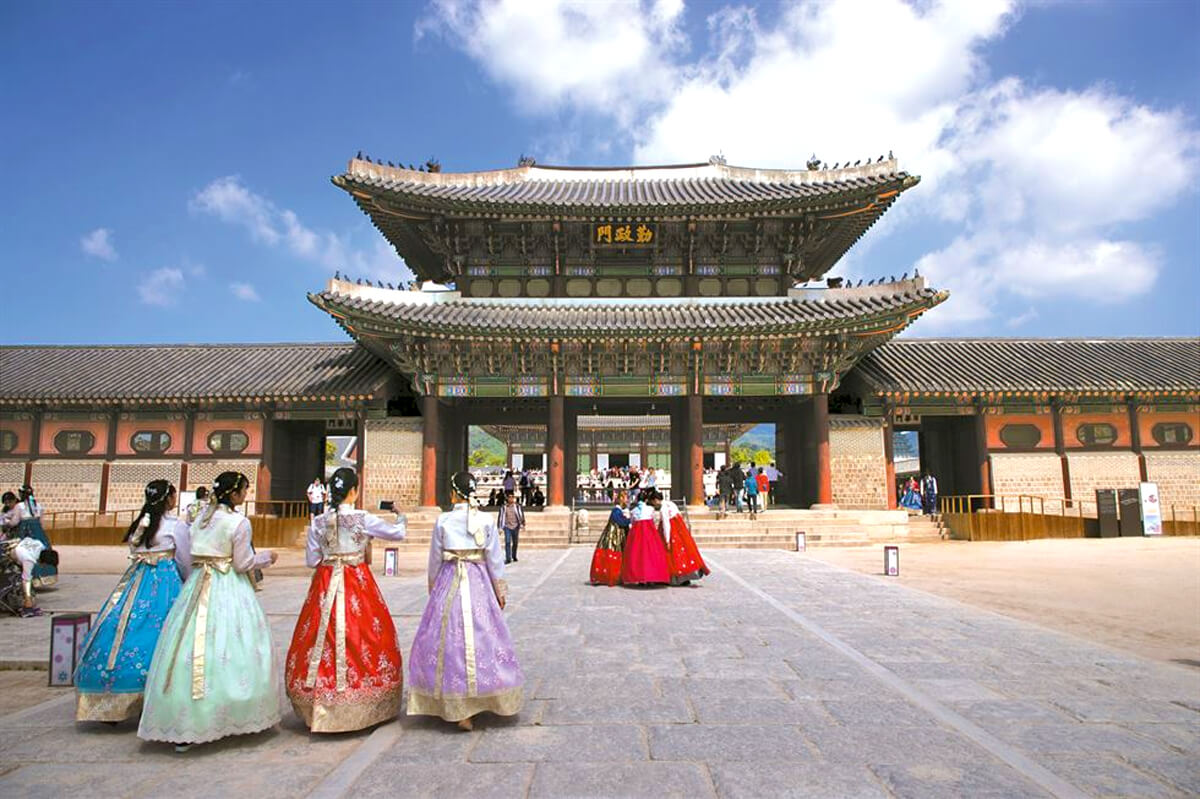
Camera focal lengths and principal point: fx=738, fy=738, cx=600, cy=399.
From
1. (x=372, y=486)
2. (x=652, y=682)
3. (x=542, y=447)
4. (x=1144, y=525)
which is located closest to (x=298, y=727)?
(x=652, y=682)

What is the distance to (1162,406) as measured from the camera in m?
20.8

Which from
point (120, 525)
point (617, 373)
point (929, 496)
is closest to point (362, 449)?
point (120, 525)

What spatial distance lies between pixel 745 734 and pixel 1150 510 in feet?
63.7

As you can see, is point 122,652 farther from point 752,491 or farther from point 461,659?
point 752,491

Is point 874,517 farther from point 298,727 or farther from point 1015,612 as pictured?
point 298,727

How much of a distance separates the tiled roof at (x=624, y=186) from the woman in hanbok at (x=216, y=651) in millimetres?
16108

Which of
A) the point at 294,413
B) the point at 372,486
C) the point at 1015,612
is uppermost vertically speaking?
the point at 294,413

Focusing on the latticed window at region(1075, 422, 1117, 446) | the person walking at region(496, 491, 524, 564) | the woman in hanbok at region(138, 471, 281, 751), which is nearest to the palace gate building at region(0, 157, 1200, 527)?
→ the latticed window at region(1075, 422, 1117, 446)

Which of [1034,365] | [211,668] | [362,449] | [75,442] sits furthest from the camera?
[1034,365]

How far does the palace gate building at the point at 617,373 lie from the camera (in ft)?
63.9

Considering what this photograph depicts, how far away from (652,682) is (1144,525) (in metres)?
18.7

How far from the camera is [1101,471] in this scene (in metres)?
20.5

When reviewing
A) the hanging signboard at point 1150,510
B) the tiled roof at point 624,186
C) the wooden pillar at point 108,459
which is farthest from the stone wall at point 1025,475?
the wooden pillar at point 108,459

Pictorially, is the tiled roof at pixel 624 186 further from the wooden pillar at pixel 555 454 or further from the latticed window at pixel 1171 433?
the latticed window at pixel 1171 433
